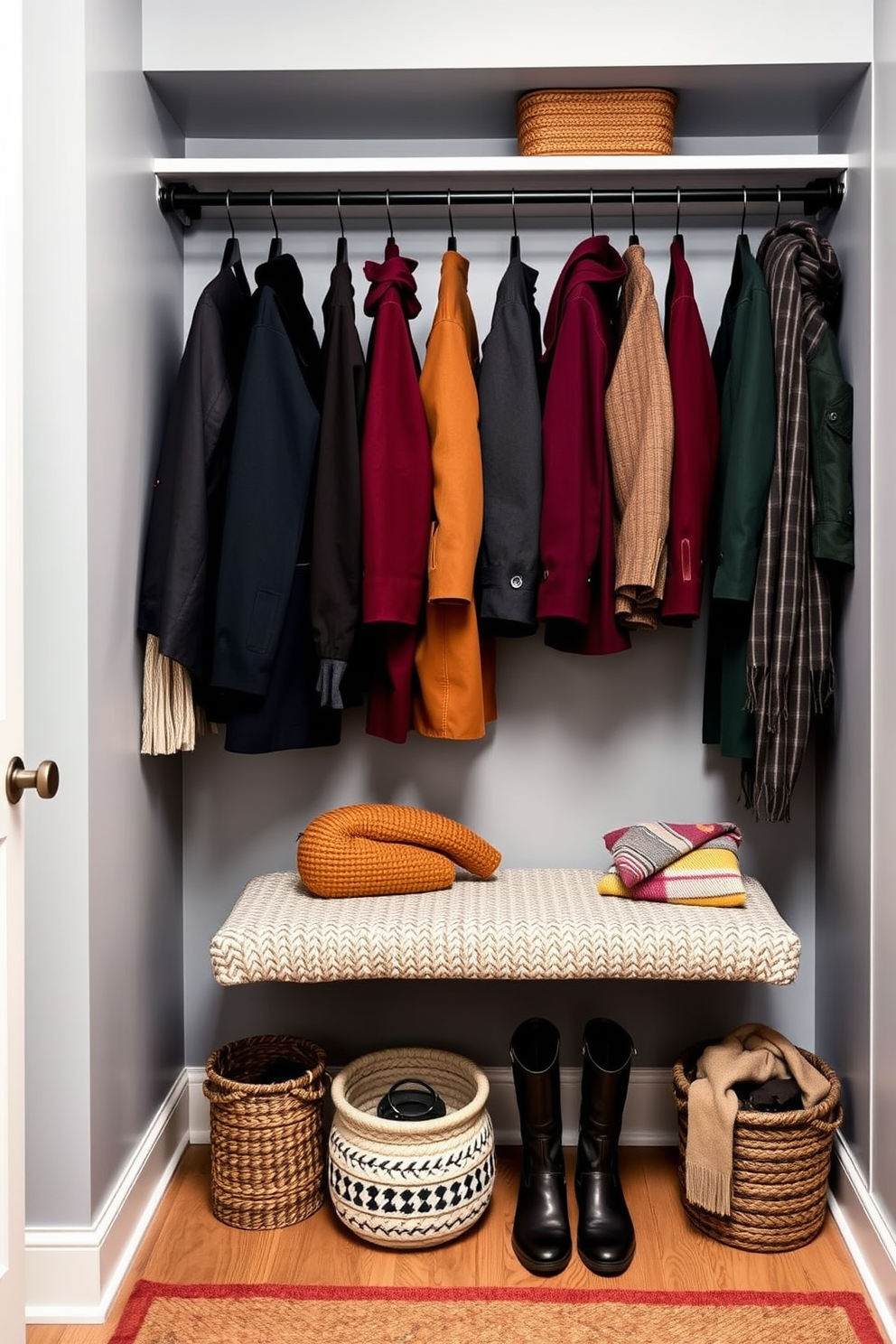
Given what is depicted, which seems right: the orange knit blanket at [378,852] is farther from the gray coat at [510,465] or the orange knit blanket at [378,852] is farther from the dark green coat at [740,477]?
the dark green coat at [740,477]

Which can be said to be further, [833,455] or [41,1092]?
[833,455]

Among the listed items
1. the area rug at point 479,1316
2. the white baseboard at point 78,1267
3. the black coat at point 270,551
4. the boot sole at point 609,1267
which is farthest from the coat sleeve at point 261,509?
the boot sole at point 609,1267

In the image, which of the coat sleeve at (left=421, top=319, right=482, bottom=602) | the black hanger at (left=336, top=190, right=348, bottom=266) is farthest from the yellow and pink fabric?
the black hanger at (left=336, top=190, right=348, bottom=266)

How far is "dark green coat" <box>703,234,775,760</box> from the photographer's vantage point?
2.06 m

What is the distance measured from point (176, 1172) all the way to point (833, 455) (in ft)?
6.37

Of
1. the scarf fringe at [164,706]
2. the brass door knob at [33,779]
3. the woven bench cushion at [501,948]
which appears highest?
the scarf fringe at [164,706]

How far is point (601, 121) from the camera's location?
2.17 metres

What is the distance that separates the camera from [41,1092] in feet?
5.86

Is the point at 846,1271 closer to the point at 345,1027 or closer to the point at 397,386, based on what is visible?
the point at 345,1027

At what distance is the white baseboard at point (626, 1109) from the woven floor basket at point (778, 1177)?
1.21 ft

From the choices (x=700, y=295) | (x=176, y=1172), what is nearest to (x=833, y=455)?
(x=700, y=295)

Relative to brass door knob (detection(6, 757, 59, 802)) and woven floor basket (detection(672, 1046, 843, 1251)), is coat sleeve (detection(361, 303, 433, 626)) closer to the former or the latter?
brass door knob (detection(6, 757, 59, 802))

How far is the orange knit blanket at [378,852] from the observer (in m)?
2.10

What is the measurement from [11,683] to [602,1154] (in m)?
1.39
